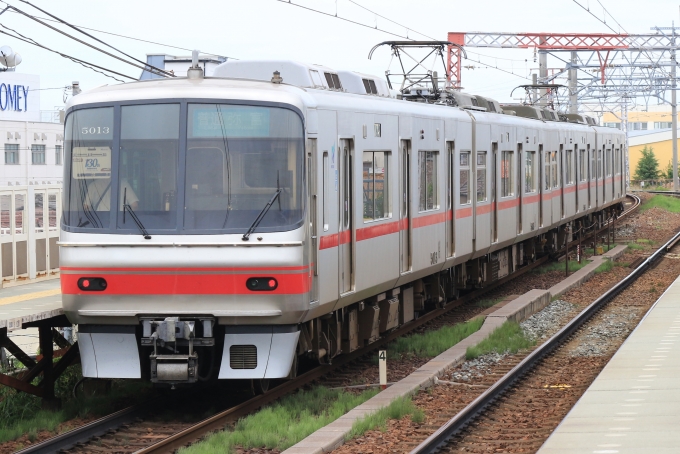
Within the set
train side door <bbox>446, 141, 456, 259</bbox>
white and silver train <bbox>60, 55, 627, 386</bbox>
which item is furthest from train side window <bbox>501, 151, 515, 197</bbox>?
white and silver train <bbox>60, 55, 627, 386</bbox>

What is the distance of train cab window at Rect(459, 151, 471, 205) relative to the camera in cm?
1572

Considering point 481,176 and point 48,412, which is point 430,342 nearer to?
point 481,176

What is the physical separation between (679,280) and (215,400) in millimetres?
12494

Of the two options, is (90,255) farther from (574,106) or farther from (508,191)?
(574,106)

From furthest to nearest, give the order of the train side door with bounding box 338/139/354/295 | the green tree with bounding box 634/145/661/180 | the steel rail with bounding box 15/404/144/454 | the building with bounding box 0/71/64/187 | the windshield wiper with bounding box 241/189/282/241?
1. the green tree with bounding box 634/145/661/180
2. the building with bounding box 0/71/64/187
3. the train side door with bounding box 338/139/354/295
4. the windshield wiper with bounding box 241/189/282/241
5. the steel rail with bounding box 15/404/144/454

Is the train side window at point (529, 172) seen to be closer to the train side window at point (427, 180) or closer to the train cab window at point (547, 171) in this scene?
the train cab window at point (547, 171)

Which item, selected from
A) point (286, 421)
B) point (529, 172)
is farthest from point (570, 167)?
point (286, 421)

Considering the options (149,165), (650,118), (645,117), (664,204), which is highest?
(645,117)

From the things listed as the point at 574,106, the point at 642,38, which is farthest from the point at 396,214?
the point at 642,38

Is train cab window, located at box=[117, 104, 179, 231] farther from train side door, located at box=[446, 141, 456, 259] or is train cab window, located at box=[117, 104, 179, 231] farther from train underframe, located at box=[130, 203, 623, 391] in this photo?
train side door, located at box=[446, 141, 456, 259]

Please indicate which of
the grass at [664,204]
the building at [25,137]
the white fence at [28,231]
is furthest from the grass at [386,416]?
the building at [25,137]

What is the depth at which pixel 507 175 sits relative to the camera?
1909cm

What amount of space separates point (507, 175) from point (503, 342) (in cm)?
601

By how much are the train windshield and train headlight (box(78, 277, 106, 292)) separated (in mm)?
402
